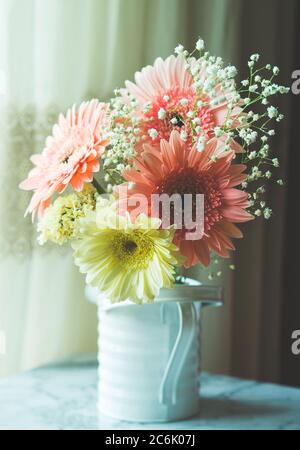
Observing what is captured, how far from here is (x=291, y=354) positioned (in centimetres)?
188

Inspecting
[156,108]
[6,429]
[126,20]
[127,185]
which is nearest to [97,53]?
[126,20]

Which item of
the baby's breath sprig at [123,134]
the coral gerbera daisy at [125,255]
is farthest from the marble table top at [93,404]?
the baby's breath sprig at [123,134]

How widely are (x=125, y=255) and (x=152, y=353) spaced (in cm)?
22

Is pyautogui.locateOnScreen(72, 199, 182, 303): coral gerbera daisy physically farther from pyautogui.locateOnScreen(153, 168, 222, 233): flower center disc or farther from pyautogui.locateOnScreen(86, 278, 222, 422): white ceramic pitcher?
pyautogui.locateOnScreen(86, 278, 222, 422): white ceramic pitcher

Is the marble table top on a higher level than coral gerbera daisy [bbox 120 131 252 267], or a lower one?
lower

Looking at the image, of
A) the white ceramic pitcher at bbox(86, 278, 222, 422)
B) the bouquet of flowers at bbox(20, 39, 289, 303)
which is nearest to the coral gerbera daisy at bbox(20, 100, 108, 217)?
Answer: the bouquet of flowers at bbox(20, 39, 289, 303)

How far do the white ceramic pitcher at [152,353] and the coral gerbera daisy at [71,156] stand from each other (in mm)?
207

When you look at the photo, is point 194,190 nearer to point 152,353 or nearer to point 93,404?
point 152,353

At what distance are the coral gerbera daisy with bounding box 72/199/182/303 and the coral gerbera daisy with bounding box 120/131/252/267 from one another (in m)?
0.03

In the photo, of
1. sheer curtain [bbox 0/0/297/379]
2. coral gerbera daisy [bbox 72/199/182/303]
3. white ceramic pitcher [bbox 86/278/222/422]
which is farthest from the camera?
sheer curtain [bbox 0/0/297/379]

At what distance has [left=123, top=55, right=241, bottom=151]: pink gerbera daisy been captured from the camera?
780 mm

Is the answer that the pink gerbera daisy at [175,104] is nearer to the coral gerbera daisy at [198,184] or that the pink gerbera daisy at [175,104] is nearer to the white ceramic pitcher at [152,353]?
the coral gerbera daisy at [198,184]

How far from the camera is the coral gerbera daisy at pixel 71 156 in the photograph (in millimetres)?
765

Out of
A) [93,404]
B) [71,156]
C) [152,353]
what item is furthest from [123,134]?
[93,404]
